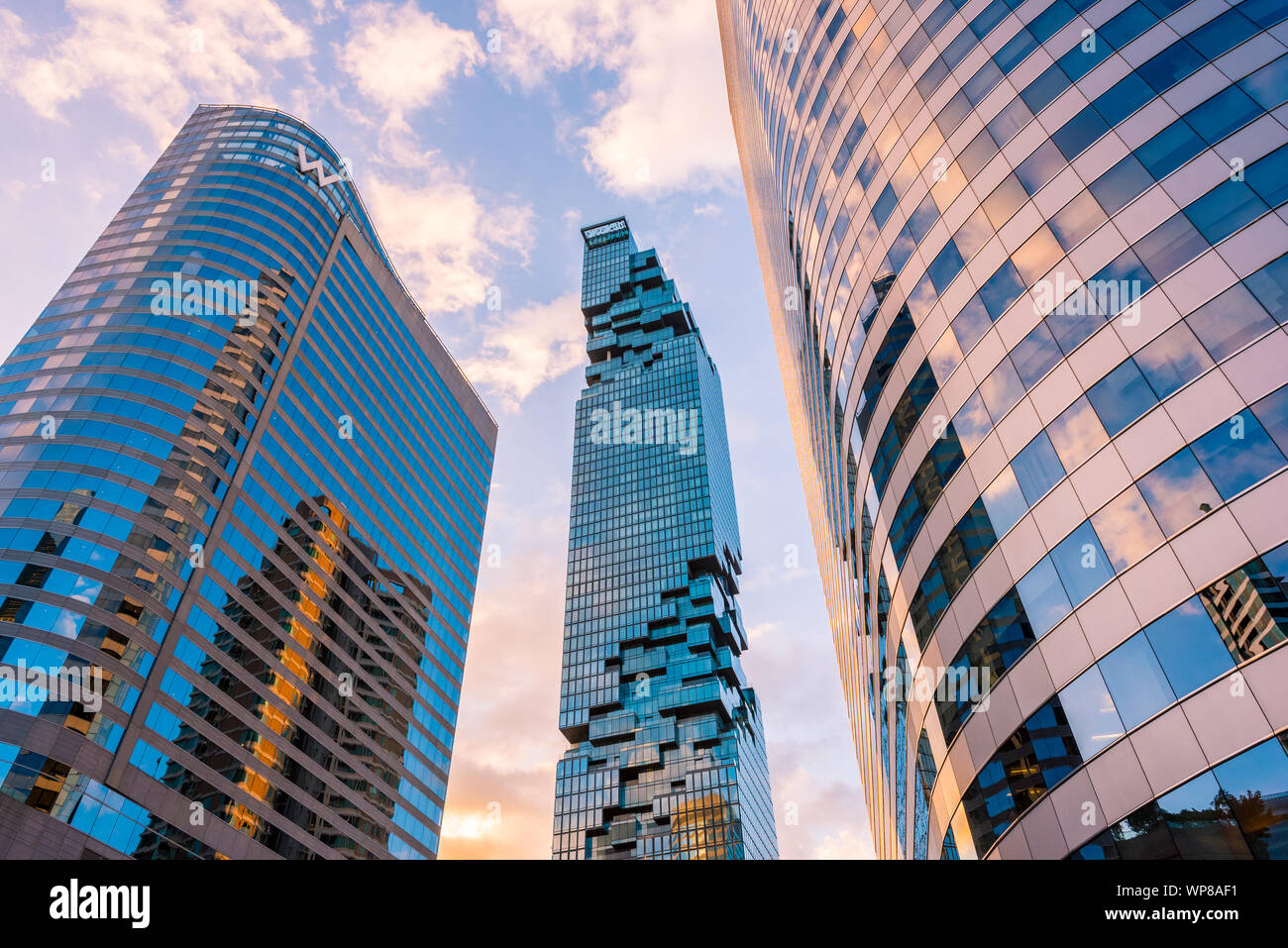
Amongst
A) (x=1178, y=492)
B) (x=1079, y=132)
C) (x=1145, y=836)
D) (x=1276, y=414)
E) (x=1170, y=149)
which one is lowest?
(x=1145, y=836)

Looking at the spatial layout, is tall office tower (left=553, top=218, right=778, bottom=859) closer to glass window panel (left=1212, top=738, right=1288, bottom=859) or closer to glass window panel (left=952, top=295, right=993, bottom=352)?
glass window panel (left=952, top=295, right=993, bottom=352)

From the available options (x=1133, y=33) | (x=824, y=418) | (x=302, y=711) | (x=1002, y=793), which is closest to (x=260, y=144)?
(x=302, y=711)

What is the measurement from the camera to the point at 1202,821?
53.8 feet

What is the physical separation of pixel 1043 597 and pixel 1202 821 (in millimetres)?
6412

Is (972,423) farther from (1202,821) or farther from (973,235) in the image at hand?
(1202,821)

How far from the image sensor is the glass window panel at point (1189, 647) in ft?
56.7

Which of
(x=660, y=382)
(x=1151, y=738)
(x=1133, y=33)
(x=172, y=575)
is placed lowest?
(x=1151, y=738)

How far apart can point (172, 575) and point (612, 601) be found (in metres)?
108

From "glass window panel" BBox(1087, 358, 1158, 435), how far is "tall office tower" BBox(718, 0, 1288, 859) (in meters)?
0.07

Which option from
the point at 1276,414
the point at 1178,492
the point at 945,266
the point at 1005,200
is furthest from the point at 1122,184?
the point at 1178,492

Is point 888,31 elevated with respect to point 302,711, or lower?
elevated

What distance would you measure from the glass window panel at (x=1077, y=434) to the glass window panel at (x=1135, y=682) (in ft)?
16.5
